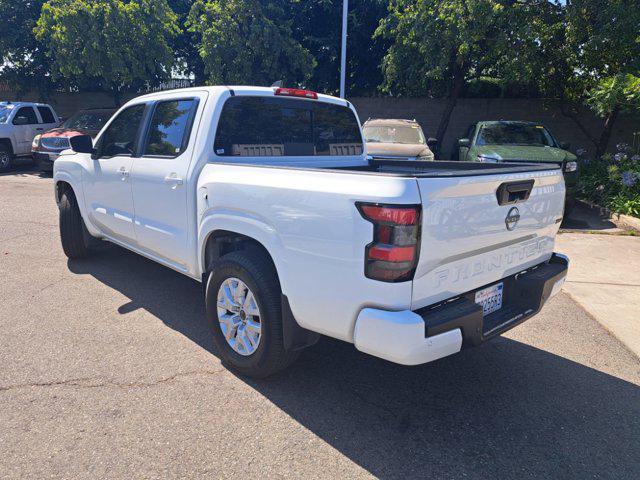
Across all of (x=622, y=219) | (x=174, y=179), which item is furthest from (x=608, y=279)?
(x=174, y=179)

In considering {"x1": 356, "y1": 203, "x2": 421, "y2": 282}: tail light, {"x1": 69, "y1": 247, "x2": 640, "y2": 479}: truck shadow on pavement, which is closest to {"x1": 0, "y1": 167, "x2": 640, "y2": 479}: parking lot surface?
{"x1": 69, "y1": 247, "x2": 640, "y2": 479}: truck shadow on pavement

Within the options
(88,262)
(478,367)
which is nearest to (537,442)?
(478,367)

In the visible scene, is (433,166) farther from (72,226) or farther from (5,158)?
(5,158)

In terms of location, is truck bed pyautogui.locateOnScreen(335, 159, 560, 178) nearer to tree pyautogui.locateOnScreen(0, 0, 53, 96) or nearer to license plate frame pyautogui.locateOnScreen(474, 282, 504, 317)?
license plate frame pyautogui.locateOnScreen(474, 282, 504, 317)

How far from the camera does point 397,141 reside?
1080 centimetres

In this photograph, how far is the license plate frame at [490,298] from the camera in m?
2.88

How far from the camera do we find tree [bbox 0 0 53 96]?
56.5 feet

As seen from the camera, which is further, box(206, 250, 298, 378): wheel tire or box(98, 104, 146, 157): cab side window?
box(98, 104, 146, 157): cab side window

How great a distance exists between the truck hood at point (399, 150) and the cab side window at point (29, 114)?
10.7 m

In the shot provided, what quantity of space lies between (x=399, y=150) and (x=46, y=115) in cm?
1163

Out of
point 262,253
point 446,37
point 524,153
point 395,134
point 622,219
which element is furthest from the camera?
point 446,37

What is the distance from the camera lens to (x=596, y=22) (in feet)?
36.2

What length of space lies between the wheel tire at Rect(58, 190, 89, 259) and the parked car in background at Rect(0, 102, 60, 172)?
1044cm

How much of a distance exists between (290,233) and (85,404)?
1677mm
